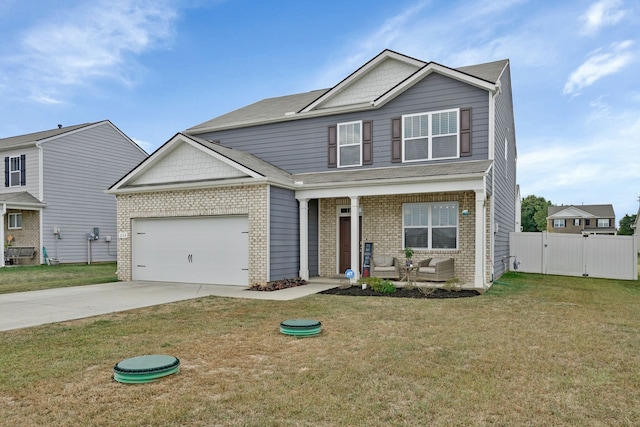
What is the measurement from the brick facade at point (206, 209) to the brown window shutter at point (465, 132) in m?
5.85

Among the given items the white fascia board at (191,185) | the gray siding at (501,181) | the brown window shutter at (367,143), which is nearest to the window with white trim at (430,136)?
the brown window shutter at (367,143)

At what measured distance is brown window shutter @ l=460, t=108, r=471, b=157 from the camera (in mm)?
12430

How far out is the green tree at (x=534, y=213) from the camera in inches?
2881

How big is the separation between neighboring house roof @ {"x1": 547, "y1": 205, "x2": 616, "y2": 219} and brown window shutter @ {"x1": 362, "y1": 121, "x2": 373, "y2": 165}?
58.8m

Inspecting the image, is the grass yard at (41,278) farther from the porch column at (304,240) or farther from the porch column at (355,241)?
the porch column at (355,241)

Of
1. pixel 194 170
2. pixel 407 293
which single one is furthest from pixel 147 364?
pixel 194 170

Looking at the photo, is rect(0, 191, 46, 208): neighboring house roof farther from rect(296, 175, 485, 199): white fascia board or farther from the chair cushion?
the chair cushion

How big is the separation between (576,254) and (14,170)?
26501 millimetres

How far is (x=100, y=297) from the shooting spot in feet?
34.5

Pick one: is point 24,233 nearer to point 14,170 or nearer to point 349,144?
point 14,170

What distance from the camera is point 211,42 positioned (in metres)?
18.9

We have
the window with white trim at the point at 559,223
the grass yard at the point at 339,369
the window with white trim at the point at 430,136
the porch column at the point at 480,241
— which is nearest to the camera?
the grass yard at the point at 339,369

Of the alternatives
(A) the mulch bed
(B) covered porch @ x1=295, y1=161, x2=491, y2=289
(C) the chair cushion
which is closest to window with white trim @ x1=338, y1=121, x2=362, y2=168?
(B) covered porch @ x1=295, y1=161, x2=491, y2=289

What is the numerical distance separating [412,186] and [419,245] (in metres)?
2.30
